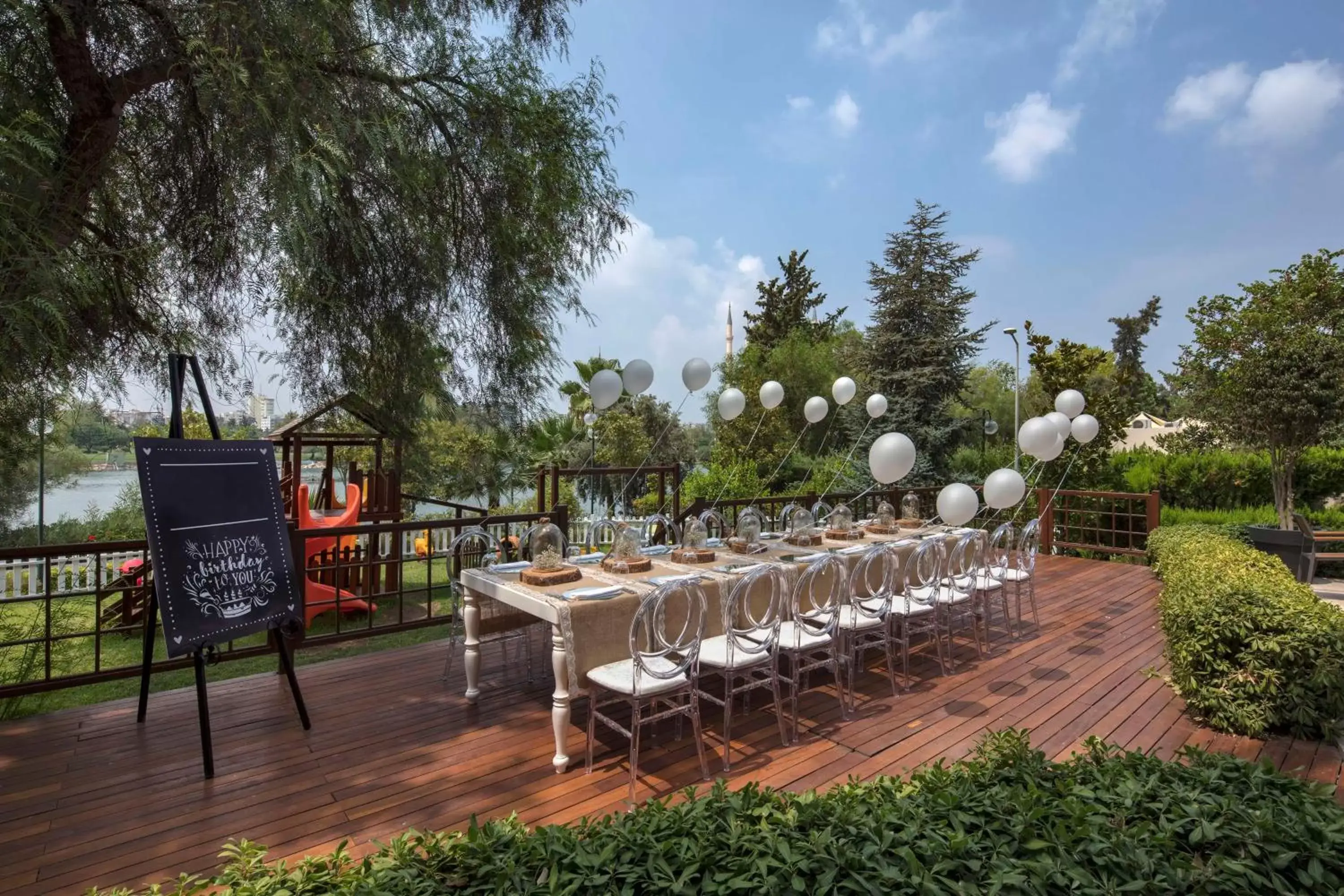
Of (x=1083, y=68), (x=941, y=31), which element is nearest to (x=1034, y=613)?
(x=941, y=31)

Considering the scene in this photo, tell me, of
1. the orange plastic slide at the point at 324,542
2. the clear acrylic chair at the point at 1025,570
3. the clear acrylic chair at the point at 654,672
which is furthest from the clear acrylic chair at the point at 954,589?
the orange plastic slide at the point at 324,542

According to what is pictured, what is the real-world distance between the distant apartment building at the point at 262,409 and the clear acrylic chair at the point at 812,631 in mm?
4232

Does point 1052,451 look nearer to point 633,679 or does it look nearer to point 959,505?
point 959,505

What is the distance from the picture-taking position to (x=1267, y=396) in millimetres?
7465

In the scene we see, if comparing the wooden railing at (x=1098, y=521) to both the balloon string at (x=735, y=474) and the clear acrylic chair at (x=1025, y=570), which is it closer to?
the clear acrylic chair at (x=1025, y=570)

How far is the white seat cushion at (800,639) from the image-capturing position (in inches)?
139

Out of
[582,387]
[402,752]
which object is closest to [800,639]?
[402,752]

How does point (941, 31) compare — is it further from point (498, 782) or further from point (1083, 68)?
point (498, 782)

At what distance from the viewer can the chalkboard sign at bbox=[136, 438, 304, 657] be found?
112 inches

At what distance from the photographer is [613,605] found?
332 cm

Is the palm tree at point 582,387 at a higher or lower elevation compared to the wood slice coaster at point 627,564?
higher

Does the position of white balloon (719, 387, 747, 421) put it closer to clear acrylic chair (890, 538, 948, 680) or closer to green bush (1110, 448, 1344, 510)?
clear acrylic chair (890, 538, 948, 680)

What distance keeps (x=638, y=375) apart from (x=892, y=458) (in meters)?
2.28

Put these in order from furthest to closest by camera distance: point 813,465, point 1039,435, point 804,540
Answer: point 813,465, point 1039,435, point 804,540
